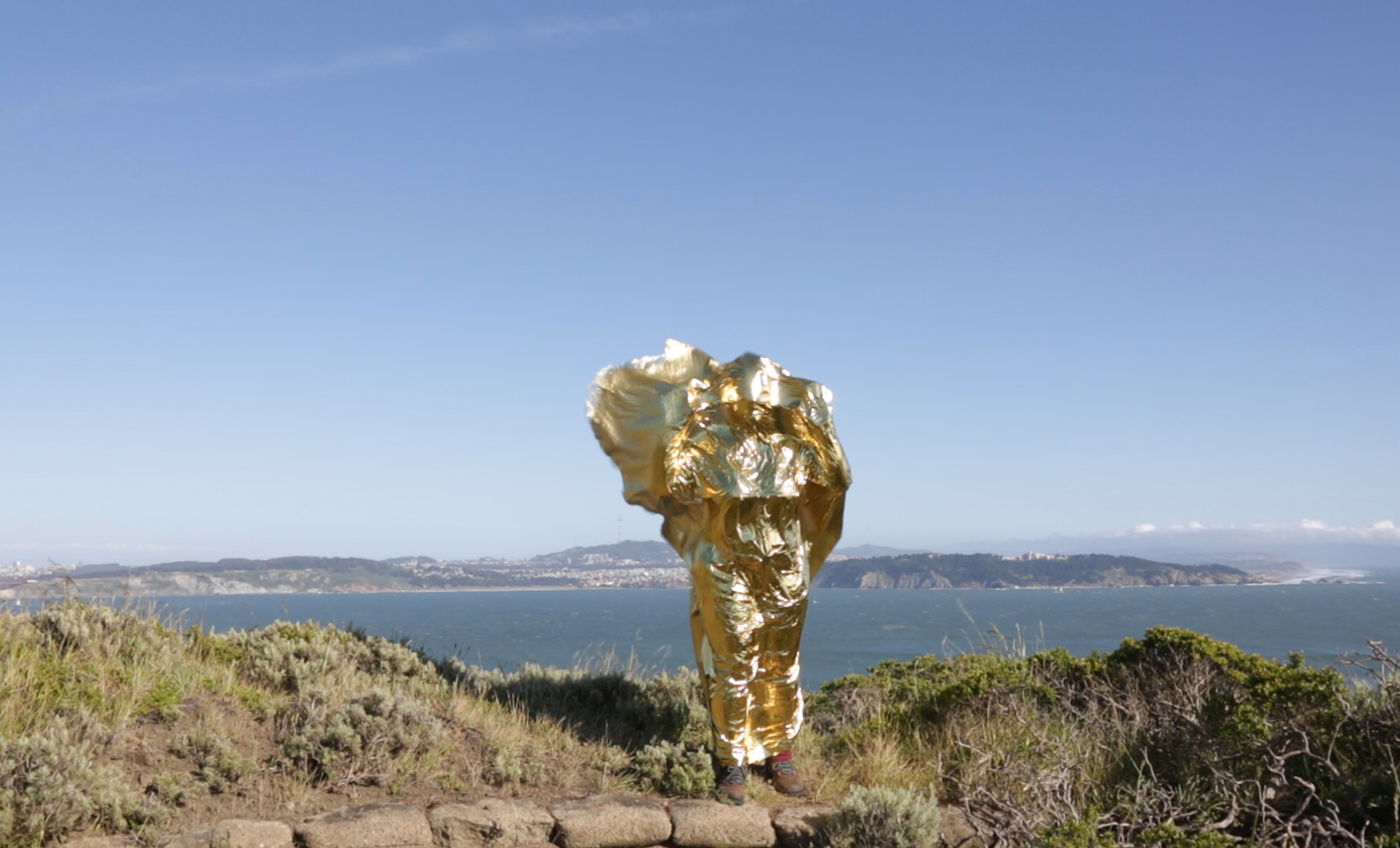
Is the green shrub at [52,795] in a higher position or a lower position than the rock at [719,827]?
higher

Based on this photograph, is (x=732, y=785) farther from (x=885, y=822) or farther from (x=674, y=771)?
(x=885, y=822)

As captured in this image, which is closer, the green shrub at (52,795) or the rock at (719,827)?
the green shrub at (52,795)

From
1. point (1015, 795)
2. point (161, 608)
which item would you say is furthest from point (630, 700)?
point (161, 608)

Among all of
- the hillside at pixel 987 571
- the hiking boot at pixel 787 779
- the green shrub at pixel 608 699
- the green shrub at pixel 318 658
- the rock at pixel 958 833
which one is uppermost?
the green shrub at pixel 318 658

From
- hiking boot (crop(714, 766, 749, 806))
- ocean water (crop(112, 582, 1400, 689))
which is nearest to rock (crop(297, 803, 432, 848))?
hiking boot (crop(714, 766, 749, 806))

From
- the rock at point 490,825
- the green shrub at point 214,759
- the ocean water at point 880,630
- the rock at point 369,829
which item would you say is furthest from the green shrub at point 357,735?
the ocean water at point 880,630

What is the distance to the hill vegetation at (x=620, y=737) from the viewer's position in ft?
17.6

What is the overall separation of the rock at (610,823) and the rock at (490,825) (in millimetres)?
114

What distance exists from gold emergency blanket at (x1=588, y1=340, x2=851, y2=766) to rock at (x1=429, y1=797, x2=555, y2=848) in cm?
133

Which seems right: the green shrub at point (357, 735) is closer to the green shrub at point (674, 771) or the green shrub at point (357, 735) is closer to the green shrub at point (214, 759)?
the green shrub at point (214, 759)

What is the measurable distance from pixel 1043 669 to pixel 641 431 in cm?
424

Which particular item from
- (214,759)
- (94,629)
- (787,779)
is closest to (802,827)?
(787,779)

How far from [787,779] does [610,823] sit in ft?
4.61

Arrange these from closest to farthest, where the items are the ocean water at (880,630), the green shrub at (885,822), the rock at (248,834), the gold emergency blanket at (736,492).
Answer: the rock at (248,834) < the green shrub at (885,822) < the gold emergency blanket at (736,492) < the ocean water at (880,630)
